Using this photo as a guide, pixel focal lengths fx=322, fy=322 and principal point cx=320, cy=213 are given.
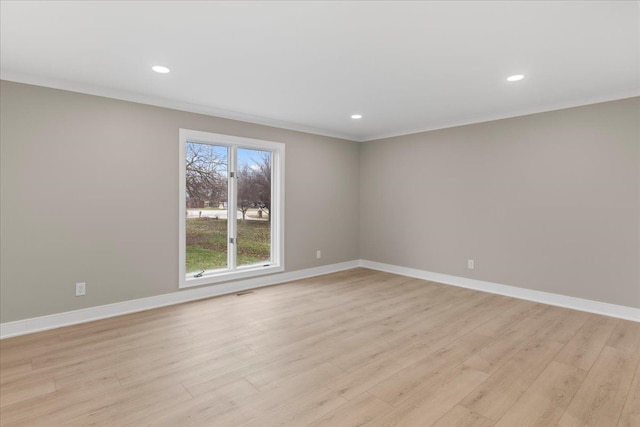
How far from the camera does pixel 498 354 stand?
2.71 metres

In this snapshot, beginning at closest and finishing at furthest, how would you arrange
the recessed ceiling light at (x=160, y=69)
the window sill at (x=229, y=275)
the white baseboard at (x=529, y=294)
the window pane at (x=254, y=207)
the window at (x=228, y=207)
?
the recessed ceiling light at (x=160, y=69) < the white baseboard at (x=529, y=294) < the window sill at (x=229, y=275) < the window at (x=228, y=207) < the window pane at (x=254, y=207)

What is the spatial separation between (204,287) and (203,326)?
3.51ft

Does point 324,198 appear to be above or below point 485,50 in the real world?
below

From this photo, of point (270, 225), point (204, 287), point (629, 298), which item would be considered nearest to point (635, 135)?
Result: point (629, 298)

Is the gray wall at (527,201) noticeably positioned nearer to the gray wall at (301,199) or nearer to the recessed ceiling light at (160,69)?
the gray wall at (301,199)

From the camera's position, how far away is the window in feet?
13.9

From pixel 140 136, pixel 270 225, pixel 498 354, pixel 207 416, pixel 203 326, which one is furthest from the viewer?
pixel 270 225

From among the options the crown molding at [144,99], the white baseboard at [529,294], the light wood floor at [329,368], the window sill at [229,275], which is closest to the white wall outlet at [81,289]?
the light wood floor at [329,368]

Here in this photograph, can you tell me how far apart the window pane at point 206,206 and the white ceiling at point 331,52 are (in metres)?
0.67

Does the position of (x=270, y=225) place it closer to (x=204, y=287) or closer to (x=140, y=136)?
(x=204, y=287)

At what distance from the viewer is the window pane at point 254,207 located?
4.79 m

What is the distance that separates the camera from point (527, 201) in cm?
423

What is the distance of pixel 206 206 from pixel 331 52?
2761 mm

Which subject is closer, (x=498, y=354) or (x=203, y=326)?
(x=498, y=354)
